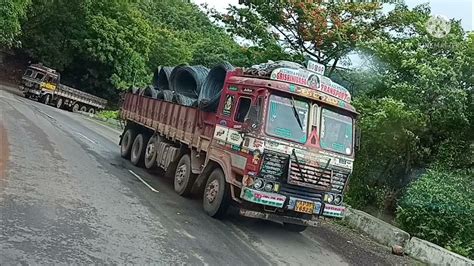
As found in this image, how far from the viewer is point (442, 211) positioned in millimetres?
10156

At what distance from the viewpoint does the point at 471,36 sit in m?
12.2

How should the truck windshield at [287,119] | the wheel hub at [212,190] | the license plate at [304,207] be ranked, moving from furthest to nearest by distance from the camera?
the wheel hub at [212,190], the truck windshield at [287,119], the license plate at [304,207]

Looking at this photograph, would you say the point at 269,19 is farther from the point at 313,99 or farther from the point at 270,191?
the point at 270,191

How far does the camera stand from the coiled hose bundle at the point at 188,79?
1248 cm

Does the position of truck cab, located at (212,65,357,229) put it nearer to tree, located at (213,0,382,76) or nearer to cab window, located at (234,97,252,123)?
cab window, located at (234,97,252,123)

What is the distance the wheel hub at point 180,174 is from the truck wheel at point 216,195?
4.40ft

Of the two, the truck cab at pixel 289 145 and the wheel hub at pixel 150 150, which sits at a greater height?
the truck cab at pixel 289 145

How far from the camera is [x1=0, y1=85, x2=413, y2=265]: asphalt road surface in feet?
19.5

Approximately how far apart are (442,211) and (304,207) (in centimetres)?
348

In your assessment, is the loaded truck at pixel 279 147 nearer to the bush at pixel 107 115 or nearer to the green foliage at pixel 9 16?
the green foliage at pixel 9 16

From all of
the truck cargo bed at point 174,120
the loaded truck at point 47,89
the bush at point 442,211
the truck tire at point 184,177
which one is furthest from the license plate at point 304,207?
the loaded truck at point 47,89

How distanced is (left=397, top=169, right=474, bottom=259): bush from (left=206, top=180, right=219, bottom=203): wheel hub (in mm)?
4346

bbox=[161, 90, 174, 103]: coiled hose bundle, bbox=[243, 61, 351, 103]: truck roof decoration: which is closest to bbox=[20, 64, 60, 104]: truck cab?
bbox=[161, 90, 174, 103]: coiled hose bundle

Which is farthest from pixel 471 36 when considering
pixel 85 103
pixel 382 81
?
pixel 85 103
